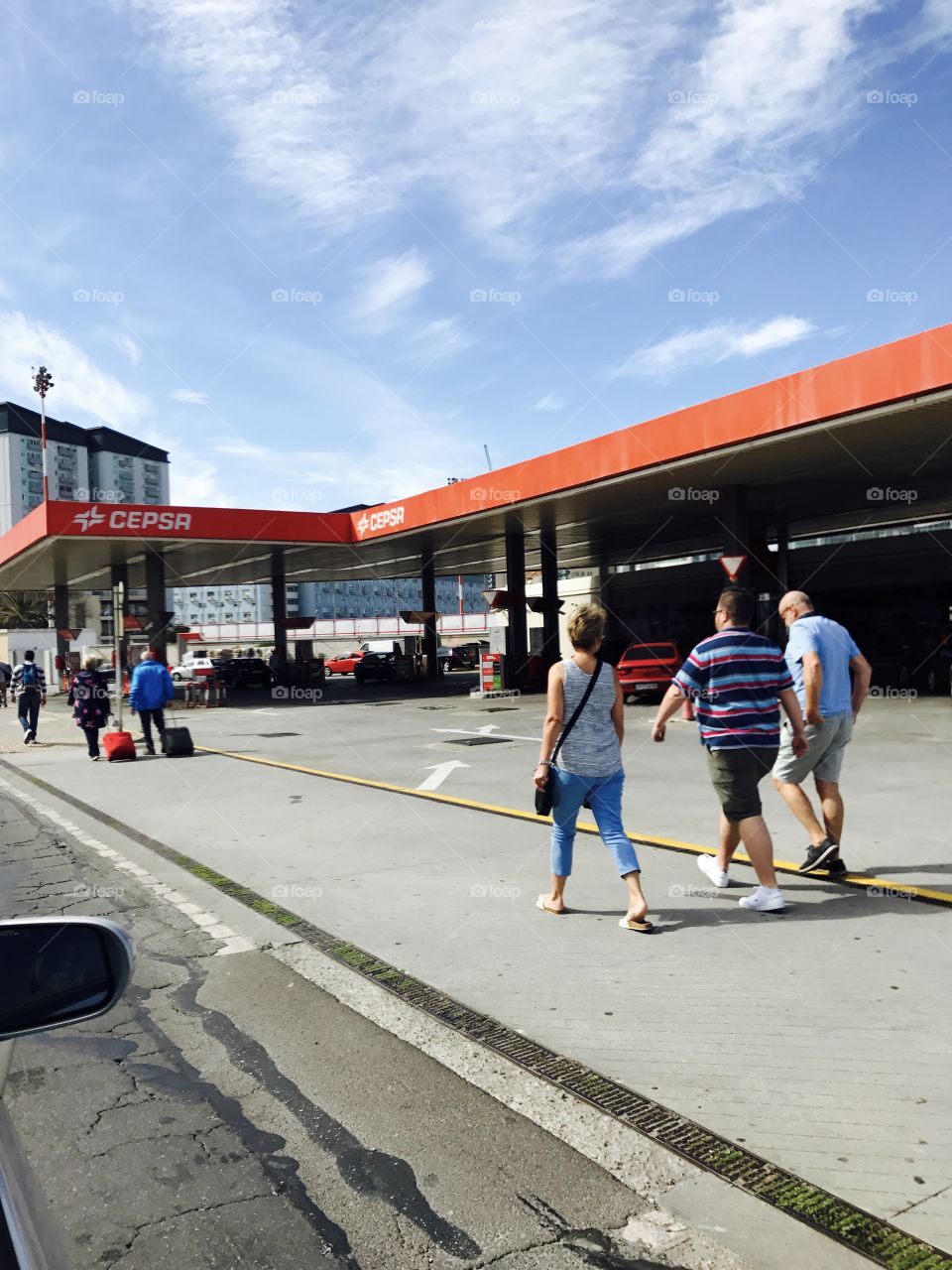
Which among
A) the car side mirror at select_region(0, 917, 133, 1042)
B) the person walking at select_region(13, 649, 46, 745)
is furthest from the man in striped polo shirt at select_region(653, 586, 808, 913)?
the person walking at select_region(13, 649, 46, 745)

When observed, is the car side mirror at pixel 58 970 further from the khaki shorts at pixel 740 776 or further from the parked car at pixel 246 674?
the parked car at pixel 246 674

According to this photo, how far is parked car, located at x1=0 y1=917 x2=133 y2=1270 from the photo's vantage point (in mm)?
1415

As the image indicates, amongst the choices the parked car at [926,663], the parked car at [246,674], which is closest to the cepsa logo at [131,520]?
the parked car at [246,674]

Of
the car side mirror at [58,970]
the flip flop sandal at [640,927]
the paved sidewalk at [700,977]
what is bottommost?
the paved sidewalk at [700,977]

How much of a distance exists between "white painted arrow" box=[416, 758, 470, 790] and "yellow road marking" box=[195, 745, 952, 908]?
26 centimetres

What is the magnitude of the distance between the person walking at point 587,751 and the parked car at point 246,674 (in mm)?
35376

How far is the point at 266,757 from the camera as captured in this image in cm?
1449

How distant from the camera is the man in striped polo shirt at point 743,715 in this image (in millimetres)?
5223

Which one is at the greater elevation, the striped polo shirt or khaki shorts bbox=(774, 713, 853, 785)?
the striped polo shirt

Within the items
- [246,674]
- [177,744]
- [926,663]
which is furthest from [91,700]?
[246,674]

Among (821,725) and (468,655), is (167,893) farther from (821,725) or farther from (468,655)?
(468,655)

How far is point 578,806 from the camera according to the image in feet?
17.3

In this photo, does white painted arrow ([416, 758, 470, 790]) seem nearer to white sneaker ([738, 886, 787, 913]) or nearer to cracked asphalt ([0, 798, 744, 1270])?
white sneaker ([738, 886, 787, 913])

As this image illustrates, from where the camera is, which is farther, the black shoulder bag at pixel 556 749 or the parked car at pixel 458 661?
the parked car at pixel 458 661
